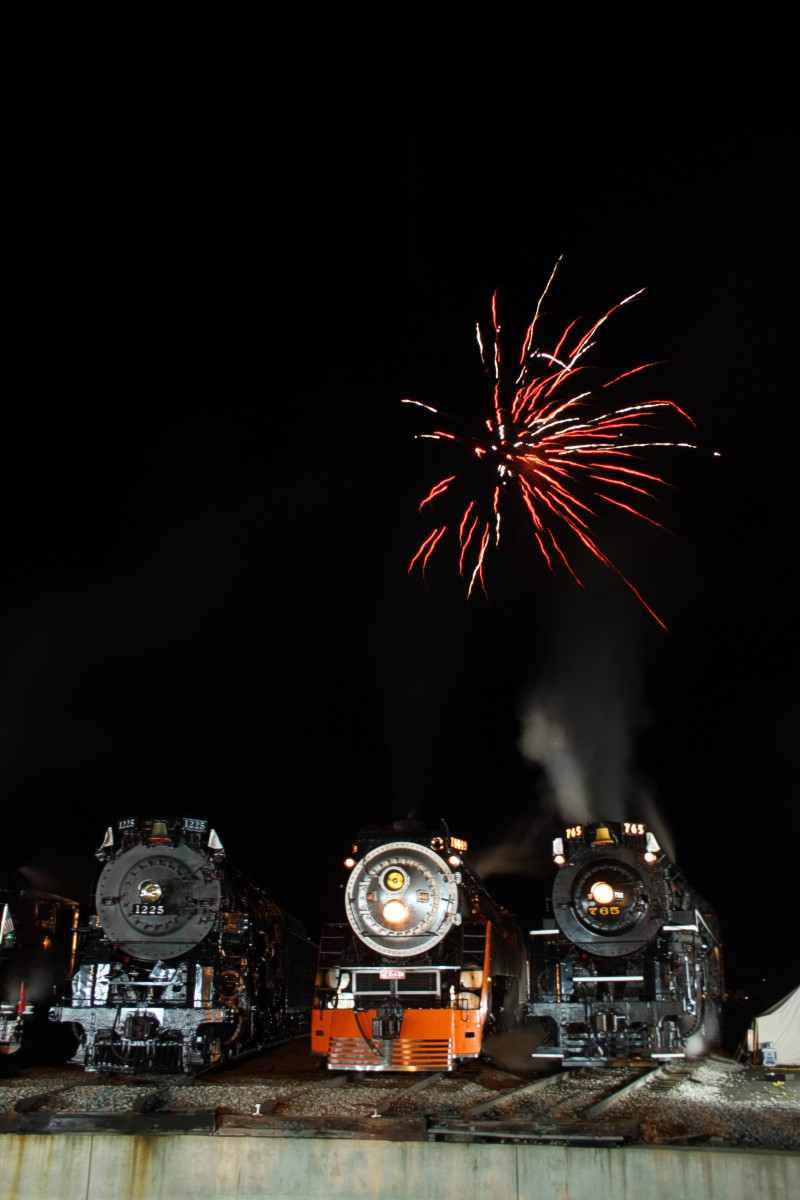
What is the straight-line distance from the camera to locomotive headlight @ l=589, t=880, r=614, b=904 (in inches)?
571

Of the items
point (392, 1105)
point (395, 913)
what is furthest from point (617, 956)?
point (392, 1105)

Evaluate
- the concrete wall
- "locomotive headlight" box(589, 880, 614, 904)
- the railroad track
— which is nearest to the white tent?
the railroad track

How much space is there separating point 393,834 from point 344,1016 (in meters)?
2.58

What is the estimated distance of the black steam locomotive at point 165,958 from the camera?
552 inches

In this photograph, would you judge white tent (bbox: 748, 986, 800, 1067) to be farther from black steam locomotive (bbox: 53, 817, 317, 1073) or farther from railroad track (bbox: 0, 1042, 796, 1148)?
black steam locomotive (bbox: 53, 817, 317, 1073)

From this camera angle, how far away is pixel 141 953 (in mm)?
14727

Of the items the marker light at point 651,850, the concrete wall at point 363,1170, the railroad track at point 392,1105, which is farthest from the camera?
the marker light at point 651,850

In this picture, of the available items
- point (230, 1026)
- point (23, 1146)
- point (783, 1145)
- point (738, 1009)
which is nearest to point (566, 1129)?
point (783, 1145)

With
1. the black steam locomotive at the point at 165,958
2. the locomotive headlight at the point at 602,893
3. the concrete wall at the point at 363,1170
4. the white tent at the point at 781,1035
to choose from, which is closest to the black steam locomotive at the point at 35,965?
the black steam locomotive at the point at 165,958

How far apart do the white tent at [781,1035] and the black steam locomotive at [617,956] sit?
89 cm

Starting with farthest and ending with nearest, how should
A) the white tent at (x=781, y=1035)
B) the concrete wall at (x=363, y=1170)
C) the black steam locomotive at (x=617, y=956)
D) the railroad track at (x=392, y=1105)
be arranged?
the white tent at (x=781, y=1035) < the black steam locomotive at (x=617, y=956) < the railroad track at (x=392, y=1105) < the concrete wall at (x=363, y=1170)

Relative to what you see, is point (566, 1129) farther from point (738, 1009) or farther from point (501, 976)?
point (738, 1009)

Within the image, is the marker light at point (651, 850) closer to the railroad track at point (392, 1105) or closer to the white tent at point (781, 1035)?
the white tent at point (781, 1035)

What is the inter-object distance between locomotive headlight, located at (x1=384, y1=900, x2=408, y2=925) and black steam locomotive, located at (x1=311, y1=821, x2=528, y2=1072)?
0.01m
